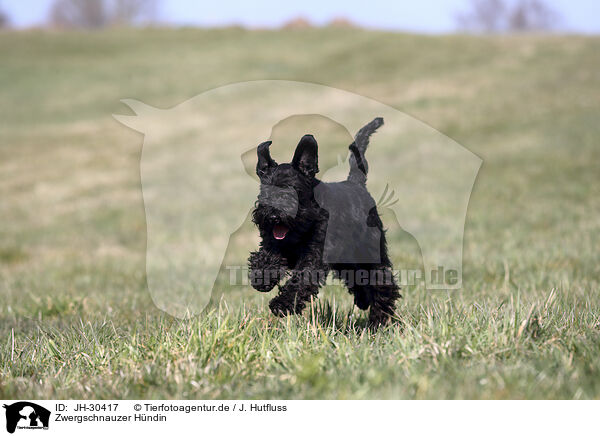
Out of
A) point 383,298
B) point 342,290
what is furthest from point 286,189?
point 342,290

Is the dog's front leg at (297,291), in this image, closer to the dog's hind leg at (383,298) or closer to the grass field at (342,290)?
the grass field at (342,290)

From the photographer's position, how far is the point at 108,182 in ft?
68.0

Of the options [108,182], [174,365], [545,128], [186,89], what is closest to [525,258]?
[174,365]

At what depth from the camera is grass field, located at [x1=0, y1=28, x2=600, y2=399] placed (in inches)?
121

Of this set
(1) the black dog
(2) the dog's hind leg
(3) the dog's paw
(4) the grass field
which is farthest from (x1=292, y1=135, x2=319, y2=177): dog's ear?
(2) the dog's hind leg

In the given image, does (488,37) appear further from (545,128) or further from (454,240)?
(454,240)

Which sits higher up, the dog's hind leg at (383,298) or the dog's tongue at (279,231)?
the dog's tongue at (279,231)

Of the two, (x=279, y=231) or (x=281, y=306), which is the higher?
(x=279, y=231)

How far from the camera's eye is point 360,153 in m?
3.80

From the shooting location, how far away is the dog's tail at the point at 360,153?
3762mm
